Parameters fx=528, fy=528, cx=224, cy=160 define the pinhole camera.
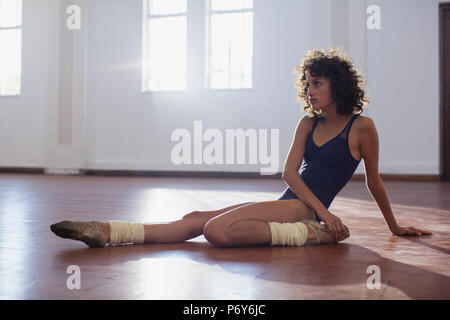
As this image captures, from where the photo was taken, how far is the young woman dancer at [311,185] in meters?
2.18

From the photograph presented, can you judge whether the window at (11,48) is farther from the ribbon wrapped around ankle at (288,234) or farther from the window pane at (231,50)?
the ribbon wrapped around ankle at (288,234)

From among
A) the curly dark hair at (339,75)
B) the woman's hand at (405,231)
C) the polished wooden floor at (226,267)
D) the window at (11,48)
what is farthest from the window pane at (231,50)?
the curly dark hair at (339,75)

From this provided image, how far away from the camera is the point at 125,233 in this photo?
2.25 meters

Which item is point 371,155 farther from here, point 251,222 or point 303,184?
point 251,222

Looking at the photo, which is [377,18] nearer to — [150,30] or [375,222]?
[150,30]

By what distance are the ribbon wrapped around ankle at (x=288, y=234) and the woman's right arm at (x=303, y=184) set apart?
11 cm

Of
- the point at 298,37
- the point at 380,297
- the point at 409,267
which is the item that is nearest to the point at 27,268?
the point at 380,297

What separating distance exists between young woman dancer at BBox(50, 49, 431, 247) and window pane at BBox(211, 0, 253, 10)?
23.0 ft

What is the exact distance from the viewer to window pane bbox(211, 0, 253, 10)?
29.5 feet

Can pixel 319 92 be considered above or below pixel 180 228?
above

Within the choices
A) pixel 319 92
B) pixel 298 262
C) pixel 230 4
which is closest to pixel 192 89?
pixel 230 4

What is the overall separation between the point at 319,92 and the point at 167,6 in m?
7.70

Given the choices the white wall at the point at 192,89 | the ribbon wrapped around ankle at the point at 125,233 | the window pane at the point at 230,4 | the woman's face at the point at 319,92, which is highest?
the window pane at the point at 230,4

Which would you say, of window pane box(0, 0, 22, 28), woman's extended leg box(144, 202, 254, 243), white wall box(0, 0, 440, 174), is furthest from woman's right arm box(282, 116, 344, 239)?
window pane box(0, 0, 22, 28)
